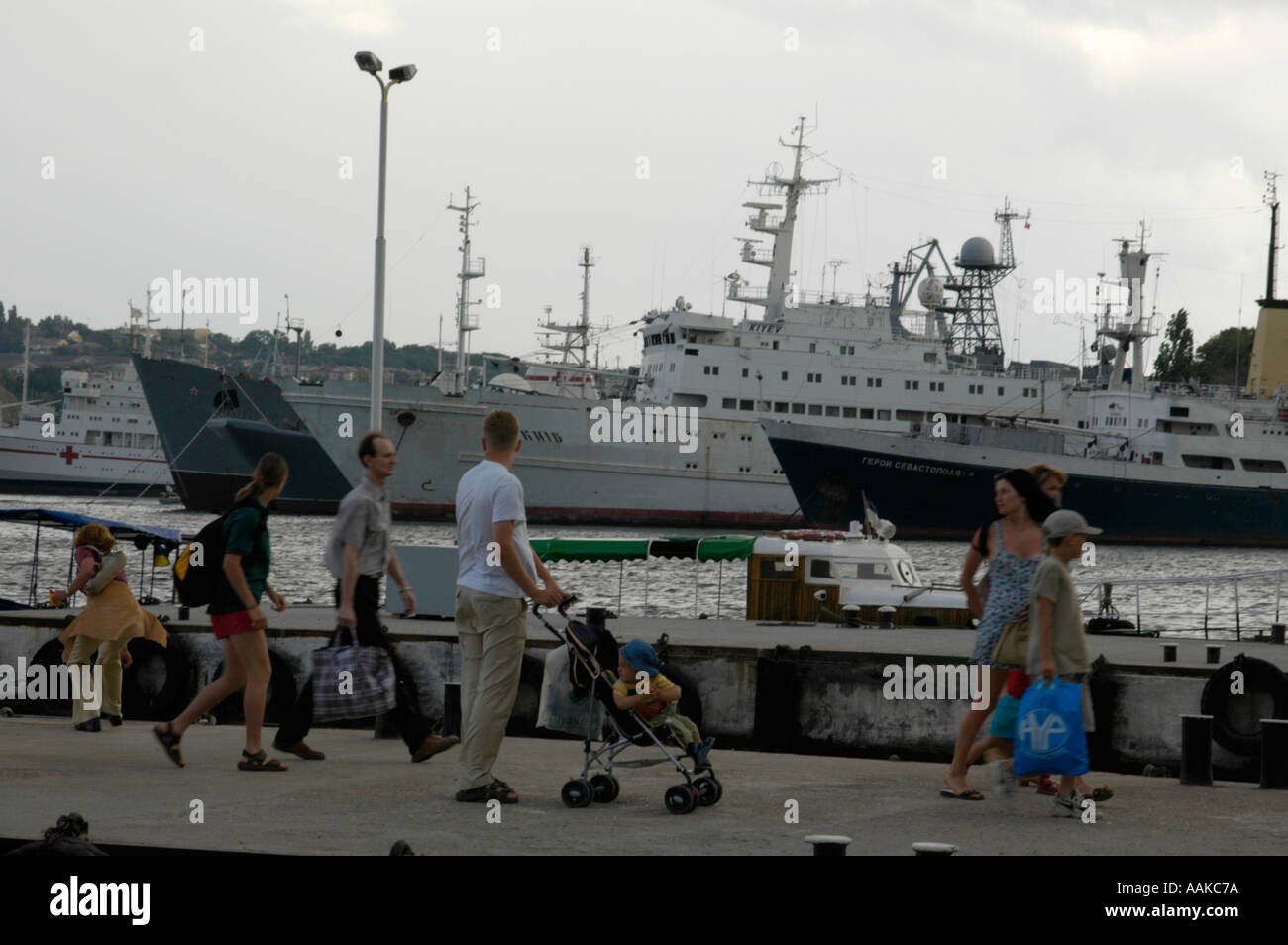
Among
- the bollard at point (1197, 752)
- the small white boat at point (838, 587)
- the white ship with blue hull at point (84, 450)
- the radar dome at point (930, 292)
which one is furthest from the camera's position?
the white ship with blue hull at point (84, 450)

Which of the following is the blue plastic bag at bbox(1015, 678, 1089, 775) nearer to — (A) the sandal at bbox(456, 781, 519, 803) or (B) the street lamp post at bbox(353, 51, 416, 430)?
(A) the sandal at bbox(456, 781, 519, 803)

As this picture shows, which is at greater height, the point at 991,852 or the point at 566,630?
the point at 566,630

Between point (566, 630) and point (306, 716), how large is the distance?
6.43ft

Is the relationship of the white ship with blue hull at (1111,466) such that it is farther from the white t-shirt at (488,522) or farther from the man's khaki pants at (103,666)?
the white t-shirt at (488,522)

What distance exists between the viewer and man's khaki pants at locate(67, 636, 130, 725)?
9125mm

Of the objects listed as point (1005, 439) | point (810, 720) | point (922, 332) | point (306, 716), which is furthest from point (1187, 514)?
point (306, 716)

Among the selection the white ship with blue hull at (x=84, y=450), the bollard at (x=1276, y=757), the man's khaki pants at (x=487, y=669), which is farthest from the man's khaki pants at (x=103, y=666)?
the white ship with blue hull at (x=84, y=450)

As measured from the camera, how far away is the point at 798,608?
61.1 ft

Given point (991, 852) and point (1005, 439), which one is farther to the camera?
point (1005, 439)

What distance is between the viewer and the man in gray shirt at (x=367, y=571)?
24.3 ft

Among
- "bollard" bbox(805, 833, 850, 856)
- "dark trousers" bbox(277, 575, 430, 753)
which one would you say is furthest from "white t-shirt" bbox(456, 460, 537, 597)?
"bollard" bbox(805, 833, 850, 856)

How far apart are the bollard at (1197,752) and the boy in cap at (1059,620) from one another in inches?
47.7

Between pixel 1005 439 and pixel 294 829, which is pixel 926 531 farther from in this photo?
pixel 294 829

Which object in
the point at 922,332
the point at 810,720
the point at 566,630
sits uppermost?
the point at 922,332
